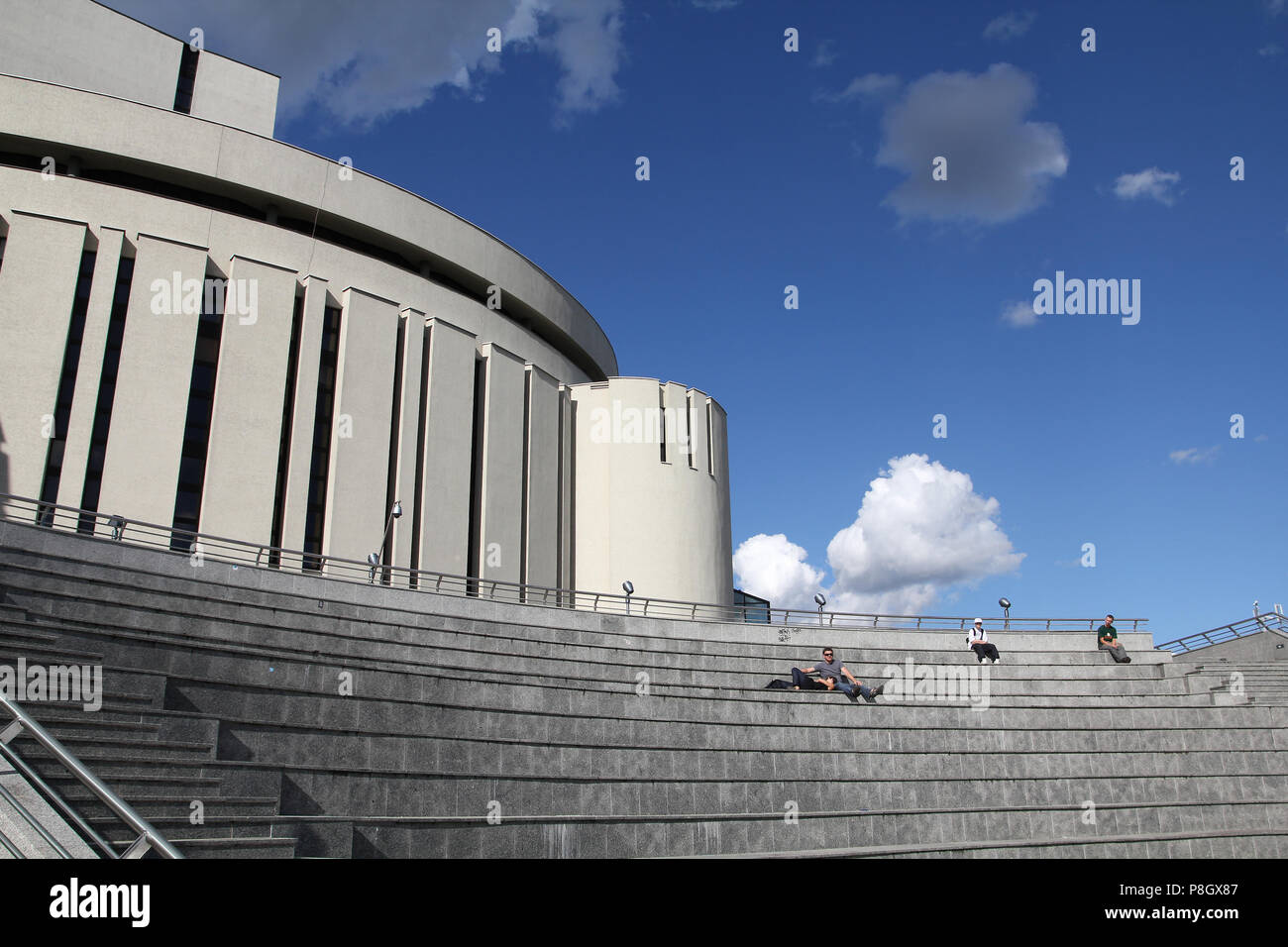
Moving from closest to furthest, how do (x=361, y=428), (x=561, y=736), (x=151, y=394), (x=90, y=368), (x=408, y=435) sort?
(x=561, y=736), (x=90, y=368), (x=151, y=394), (x=361, y=428), (x=408, y=435)

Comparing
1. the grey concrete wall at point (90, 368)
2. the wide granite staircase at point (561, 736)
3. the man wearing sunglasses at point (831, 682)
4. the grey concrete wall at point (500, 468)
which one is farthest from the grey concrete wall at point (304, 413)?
the man wearing sunglasses at point (831, 682)

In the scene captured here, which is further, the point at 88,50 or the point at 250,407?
the point at 88,50

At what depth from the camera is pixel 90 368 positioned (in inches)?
745

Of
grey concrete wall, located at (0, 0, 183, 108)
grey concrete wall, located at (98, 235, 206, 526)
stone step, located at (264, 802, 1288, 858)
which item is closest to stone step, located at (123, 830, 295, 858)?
stone step, located at (264, 802, 1288, 858)

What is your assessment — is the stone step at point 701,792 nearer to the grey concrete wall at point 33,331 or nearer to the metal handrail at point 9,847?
the metal handrail at point 9,847

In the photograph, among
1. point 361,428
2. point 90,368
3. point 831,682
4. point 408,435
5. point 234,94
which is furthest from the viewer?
point 234,94

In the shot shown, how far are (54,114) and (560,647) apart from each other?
663 inches

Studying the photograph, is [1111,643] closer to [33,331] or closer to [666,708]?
[666,708]

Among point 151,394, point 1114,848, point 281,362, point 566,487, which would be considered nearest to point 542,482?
point 566,487

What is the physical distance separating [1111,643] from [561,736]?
494 inches

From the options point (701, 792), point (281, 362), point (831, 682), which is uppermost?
point (281, 362)

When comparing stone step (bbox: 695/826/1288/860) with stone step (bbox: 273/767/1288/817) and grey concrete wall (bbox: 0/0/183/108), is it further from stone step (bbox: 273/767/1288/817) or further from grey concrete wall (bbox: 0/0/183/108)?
grey concrete wall (bbox: 0/0/183/108)

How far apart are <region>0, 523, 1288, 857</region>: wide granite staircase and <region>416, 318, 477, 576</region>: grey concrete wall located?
5.25 meters
